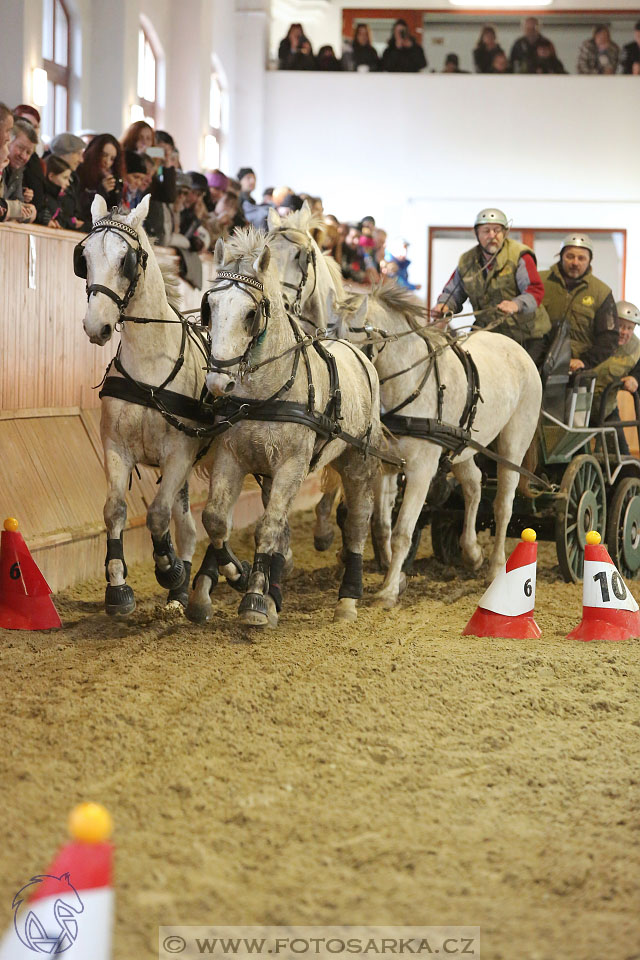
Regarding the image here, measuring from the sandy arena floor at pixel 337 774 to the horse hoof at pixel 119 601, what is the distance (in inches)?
6.4

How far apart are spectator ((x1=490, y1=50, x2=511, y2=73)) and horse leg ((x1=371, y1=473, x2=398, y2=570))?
45.8 feet

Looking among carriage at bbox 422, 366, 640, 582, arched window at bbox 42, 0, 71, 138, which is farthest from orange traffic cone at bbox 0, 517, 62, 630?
arched window at bbox 42, 0, 71, 138

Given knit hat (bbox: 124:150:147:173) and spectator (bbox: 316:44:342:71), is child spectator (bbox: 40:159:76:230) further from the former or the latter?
spectator (bbox: 316:44:342:71)

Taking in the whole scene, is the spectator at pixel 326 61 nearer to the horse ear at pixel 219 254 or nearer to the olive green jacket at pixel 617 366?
the olive green jacket at pixel 617 366

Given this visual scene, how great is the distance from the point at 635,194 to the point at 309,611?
1483 centimetres

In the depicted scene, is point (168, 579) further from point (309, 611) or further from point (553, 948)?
point (553, 948)

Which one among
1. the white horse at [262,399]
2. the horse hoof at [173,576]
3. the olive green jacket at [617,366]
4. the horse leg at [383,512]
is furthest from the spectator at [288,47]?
the horse hoof at [173,576]

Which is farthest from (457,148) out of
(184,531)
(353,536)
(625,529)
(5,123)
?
(184,531)

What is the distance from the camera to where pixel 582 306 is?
8.23m

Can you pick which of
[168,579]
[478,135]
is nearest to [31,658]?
[168,579]

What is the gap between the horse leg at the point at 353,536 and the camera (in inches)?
241

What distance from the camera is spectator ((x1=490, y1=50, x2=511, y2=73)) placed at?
19.3 metres

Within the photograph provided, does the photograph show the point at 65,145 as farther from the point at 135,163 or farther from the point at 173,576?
the point at 173,576

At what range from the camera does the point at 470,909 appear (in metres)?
2.75
